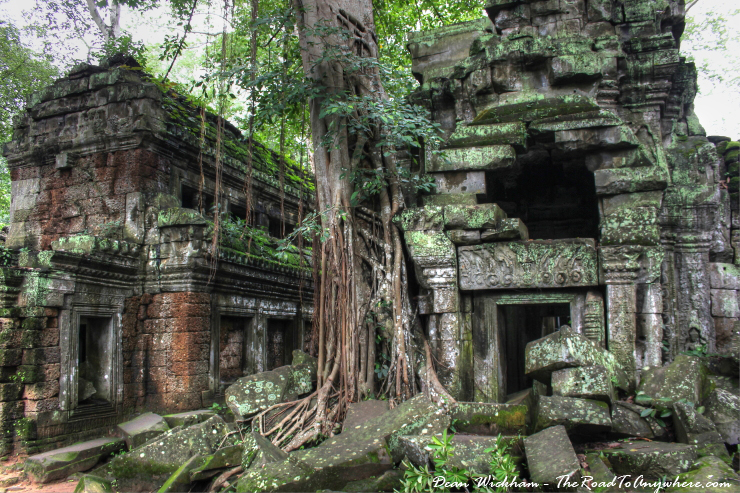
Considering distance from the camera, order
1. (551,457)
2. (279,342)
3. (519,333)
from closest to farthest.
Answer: (551,457) → (519,333) → (279,342)

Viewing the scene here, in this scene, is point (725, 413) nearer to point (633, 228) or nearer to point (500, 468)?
point (633, 228)

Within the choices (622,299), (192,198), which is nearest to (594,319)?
(622,299)

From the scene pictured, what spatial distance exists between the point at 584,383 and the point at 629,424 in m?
0.47

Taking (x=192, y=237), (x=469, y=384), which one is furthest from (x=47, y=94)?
(x=469, y=384)

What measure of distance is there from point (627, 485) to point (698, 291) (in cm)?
350

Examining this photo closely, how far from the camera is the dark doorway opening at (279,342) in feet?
30.1

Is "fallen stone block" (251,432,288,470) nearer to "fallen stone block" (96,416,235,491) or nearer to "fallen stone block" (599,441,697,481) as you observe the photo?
"fallen stone block" (96,416,235,491)

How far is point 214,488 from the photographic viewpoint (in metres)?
3.98

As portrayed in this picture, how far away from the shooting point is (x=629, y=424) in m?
4.14

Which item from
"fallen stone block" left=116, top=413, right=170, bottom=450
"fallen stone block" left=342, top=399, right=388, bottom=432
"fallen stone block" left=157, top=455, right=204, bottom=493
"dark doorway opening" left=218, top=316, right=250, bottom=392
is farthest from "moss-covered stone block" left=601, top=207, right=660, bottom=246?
"dark doorway opening" left=218, top=316, right=250, bottom=392

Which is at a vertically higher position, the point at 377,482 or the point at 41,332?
the point at 41,332

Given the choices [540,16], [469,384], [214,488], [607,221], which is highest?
[540,16]

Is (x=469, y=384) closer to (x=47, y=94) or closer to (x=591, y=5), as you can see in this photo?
(x=591, y=5)

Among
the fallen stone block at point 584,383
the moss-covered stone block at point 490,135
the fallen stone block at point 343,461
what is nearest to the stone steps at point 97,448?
the fallen stone block at point 343,461
